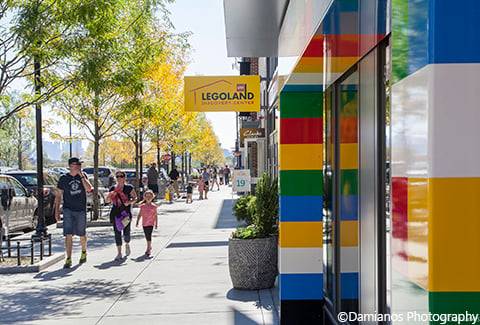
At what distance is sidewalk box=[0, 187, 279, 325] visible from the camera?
6.38 metres

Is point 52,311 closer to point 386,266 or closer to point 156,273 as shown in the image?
point 156,273

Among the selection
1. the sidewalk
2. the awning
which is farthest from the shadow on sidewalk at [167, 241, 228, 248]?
the awning

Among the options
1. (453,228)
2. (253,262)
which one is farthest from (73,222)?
(453,228)

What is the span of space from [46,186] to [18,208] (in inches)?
135

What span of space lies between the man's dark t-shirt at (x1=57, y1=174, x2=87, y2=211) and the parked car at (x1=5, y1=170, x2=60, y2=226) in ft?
24.6

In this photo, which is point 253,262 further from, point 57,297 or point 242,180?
point 242,180

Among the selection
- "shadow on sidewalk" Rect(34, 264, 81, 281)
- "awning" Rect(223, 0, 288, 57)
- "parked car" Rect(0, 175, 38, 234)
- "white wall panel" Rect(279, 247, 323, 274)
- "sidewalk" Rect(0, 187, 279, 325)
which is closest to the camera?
"awning" Rect(223, 0, 288, 57)

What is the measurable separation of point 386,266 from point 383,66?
54.8 inches

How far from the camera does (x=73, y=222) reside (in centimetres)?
971

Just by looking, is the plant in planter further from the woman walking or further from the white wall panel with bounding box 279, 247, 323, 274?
the woman walking

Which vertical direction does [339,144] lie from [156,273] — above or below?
above

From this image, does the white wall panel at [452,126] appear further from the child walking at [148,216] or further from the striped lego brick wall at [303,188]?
the child walking at [148,216]

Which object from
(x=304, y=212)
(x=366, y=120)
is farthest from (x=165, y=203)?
(x=366, y=120)

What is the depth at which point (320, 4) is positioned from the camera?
10.5 ft
